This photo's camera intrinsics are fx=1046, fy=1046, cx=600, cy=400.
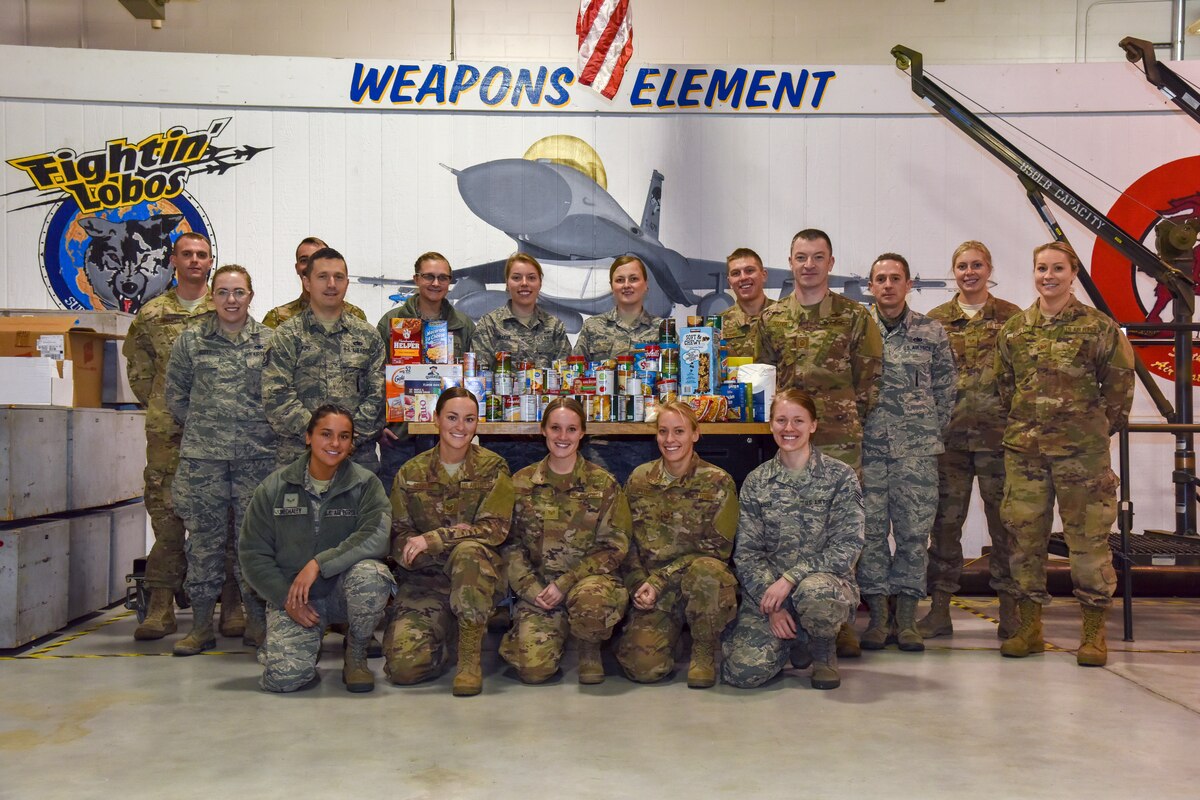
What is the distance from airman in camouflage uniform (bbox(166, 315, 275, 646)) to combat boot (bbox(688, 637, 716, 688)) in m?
2.11

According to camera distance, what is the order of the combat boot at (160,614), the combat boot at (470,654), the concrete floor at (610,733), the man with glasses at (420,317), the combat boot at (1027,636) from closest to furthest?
the concrete floor at (610,733), the combat boot at (470,654), the combat boot at (1027,636), the combat boot at (160,614), the man with glasses at (420,317)

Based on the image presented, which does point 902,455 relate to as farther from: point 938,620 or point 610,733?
point 610,733

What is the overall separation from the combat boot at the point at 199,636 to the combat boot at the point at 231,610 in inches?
9.9

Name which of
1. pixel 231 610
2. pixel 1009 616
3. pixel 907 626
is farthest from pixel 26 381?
pixel 1009 616

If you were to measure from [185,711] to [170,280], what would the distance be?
14.0 ft

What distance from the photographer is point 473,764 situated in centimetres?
331

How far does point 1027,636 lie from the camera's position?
4.97 metres

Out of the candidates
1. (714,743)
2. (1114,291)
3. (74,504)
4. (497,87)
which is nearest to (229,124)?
(497,87)

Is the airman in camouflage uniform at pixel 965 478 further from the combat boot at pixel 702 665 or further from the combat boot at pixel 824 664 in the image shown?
the combat boot at pixel 702 665

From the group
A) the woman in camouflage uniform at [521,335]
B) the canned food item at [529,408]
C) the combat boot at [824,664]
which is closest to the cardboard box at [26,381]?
the woman in camouflage uniform at [521,335]

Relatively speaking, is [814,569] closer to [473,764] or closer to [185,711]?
[473,764]

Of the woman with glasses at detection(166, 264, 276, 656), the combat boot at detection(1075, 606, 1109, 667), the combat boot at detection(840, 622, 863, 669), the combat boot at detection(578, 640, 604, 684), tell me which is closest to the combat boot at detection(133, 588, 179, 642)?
the woman with glasses at detection(166, 264, 276, 656)

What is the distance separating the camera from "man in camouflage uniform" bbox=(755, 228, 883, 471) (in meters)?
5.07

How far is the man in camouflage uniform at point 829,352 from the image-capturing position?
199 inches
